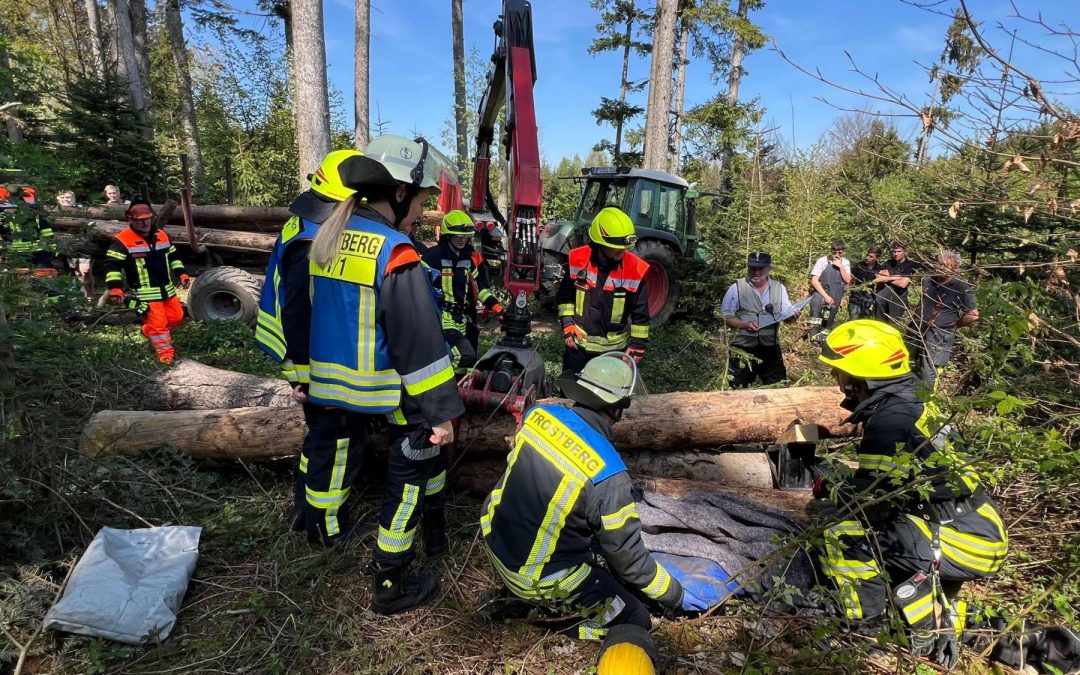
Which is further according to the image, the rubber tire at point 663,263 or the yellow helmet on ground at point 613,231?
the rubber tire at point 663,263

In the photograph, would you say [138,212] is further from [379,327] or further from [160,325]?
[379,327]

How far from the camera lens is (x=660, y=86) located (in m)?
10.5

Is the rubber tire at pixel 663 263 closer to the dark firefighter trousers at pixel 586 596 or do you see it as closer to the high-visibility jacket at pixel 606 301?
the high-visibility jacket at pixel 606 301

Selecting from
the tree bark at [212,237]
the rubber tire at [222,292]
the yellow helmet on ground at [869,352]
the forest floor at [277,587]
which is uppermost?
the tree bark at [212,237]

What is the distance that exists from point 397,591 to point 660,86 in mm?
10562

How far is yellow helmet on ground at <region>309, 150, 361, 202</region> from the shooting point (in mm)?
2564

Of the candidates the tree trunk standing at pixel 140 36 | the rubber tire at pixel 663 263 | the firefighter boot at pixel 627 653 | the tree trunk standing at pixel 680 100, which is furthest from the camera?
the tree trunk standing at pixel 680 100

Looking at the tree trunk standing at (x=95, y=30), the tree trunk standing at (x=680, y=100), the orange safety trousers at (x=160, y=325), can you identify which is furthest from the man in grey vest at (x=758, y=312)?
the tree trunk standing at (x=95, y=30)

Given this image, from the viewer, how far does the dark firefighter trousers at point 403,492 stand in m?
2.48

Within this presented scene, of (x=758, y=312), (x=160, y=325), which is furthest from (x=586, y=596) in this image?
(x=160, y=325)

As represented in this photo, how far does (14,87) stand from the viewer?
8.84ft

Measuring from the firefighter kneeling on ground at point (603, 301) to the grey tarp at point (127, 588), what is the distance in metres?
3.05

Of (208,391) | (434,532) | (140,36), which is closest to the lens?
(434,532)

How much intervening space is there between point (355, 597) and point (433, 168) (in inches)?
86.3
